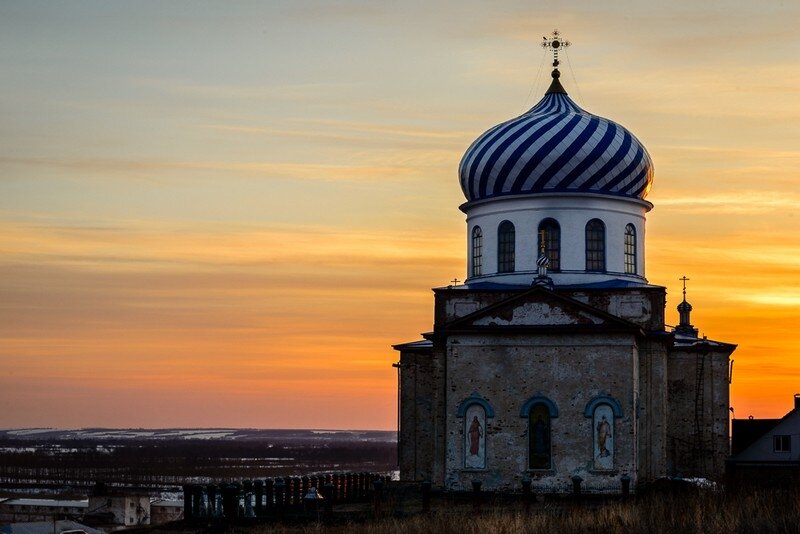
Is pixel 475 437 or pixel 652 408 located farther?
pixel 652 408

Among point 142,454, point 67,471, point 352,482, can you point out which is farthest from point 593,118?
point 142,454

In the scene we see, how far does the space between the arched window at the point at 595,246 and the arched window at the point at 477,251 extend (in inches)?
113

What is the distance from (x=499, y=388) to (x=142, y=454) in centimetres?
10016

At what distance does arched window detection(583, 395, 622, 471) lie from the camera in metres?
31.9

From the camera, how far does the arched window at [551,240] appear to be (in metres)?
35.3

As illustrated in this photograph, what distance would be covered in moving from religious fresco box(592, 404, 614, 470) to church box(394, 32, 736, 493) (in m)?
0.03

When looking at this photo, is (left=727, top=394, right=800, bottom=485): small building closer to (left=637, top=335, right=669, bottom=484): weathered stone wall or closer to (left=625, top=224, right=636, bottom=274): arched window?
(left=637, top=335, right=669, bottom=484): weathered stone wall

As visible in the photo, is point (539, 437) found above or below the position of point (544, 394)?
below

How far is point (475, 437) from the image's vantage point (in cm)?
3256

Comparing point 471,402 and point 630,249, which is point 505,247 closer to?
point 630,249

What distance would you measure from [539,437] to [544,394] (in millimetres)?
1016

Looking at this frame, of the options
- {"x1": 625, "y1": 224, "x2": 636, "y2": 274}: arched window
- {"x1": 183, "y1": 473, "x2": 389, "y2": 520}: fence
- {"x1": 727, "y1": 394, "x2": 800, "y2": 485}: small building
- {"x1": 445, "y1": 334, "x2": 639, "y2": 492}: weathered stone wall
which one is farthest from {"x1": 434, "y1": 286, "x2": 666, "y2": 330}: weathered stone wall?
{"x1": 727, "y1": 394, "x2": 800, "y2": 485}: small building

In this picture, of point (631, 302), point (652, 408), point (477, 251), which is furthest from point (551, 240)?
point (652, 408)

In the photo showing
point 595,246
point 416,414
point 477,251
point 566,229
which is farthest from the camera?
point 416,414
